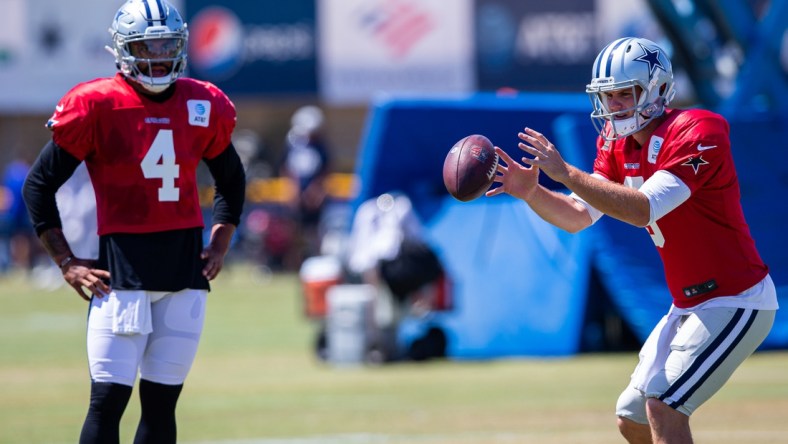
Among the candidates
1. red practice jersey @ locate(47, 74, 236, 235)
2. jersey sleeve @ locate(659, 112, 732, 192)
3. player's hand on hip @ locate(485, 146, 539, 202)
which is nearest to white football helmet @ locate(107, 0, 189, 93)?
red practice jersey @ locate(47, 74, 236, 235)

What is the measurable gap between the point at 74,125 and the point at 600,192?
7.27ft

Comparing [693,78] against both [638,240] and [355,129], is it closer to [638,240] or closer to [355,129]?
[638,240]

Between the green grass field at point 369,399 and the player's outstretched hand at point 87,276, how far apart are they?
265cm

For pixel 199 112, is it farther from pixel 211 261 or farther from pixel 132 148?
pixel 211 261

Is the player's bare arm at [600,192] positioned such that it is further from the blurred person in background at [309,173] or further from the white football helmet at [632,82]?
the blurred person in background at [309,173]

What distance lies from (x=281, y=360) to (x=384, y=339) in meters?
1.00

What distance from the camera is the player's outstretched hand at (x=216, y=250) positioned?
6168 mm

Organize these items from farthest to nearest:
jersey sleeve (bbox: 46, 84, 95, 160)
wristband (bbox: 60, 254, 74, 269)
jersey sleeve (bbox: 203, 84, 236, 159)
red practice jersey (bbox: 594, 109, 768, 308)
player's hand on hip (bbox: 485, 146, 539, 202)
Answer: jersey sleeve (bbox: 203, 84, 236, 159), wristband (bbox: 60, 254, 74, 269), jersey sleeve (bbox: 46, 84, 95, 160), player's hand on hip (bbox: 485, 146, 539, 202), red practice jersey (bbox: 594, 109, 768, 308)

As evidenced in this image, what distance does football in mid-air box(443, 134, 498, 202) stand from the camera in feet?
18.4

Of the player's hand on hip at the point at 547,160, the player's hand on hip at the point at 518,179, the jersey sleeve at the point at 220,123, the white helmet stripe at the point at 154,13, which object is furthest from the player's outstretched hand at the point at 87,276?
the player's hand on hip at the point at 547,160

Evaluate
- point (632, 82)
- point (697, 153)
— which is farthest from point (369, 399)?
point (697, 153)

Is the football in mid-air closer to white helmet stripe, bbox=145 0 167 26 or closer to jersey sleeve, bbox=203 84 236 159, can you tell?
jersey sleeve, bbox=203 84 236 159

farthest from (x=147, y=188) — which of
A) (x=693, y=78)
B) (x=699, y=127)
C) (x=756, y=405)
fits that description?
(x=693, y=78)

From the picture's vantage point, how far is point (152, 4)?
235 inches
